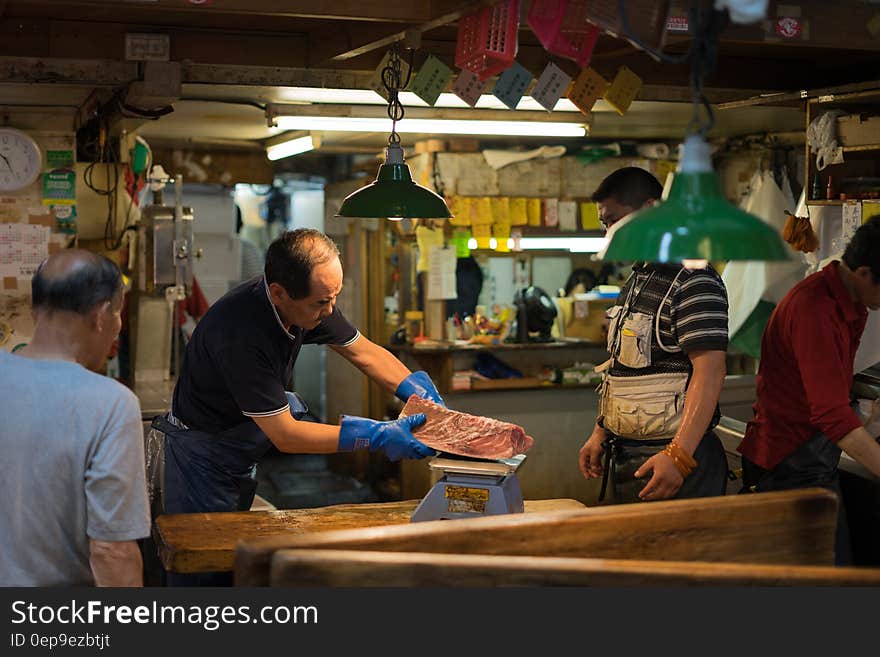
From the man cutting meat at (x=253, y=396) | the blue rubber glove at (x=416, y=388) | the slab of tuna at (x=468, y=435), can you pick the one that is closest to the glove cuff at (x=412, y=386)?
the blue rubber glove at (x=416, y=388)

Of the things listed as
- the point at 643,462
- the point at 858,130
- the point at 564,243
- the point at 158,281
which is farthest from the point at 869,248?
the point at 564,243

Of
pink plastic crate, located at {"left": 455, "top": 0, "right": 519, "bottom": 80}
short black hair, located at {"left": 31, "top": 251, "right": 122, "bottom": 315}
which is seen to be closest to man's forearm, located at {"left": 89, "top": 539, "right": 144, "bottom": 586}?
short black hair, located at {"left": 31, "top": 251, "right": 122, "bottom": 315}

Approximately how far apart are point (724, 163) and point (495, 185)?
86.2 inches

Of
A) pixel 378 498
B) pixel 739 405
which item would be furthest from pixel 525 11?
pixel 378 498

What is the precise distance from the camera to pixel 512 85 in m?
4.65

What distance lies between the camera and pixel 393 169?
172 inches

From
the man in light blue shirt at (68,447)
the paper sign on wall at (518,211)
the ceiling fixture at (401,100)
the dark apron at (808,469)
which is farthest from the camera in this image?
the paper sign on wall at (518,211)

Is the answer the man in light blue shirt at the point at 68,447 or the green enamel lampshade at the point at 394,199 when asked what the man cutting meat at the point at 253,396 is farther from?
the man in light blue shirt at the point at 68,447

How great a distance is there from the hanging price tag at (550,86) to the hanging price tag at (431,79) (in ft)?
1.48

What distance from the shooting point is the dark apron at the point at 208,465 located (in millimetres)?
4391

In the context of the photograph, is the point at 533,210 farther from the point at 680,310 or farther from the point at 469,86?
the point at 680,310

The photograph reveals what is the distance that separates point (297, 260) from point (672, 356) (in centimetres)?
155

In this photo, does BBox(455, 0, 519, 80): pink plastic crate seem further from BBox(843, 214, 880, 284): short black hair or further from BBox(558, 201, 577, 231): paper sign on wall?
BBox(558, 201, 577, 231): paper sign on wall

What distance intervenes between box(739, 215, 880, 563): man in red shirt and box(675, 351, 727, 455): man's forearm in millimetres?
320
